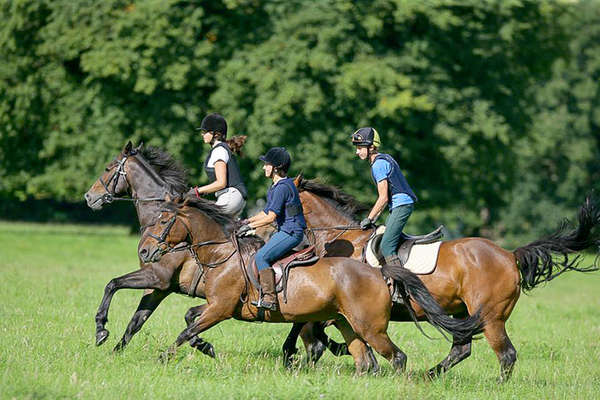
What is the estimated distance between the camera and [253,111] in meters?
27.0

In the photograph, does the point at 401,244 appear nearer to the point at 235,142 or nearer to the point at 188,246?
the point at 188,246

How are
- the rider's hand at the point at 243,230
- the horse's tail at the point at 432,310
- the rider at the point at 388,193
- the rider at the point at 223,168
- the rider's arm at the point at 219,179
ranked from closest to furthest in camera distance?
the horse's tail at the point at 432,310
the rider's hand at the point at 243,230
the rider at the point at 388,193
the rider's arm at the point at 219,179
the rider at the point at 223,168

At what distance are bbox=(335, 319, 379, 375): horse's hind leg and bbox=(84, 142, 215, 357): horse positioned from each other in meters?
1.69

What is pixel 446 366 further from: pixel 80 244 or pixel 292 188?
pixel 80 244

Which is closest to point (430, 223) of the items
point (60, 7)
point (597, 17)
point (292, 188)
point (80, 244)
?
point (80, 244)

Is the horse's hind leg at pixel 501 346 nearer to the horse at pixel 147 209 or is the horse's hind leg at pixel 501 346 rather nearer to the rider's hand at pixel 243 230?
the rider's hand at pixel 243 230

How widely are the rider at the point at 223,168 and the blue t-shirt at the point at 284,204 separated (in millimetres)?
1291

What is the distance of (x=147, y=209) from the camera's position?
10266 mm

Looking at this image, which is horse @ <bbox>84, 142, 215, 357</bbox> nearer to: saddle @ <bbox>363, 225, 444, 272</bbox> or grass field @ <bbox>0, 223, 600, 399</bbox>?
grass field @ <bbox>0, 223, 600, 399</bbox>

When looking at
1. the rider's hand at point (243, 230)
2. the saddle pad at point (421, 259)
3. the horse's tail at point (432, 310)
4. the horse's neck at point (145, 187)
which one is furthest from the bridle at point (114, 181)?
the horse's tail at point (432, 310)

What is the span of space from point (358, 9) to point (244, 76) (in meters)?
4.07

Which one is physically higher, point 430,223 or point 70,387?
point 70,387

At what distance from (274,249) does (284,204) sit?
46cm

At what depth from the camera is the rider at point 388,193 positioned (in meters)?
9.19
